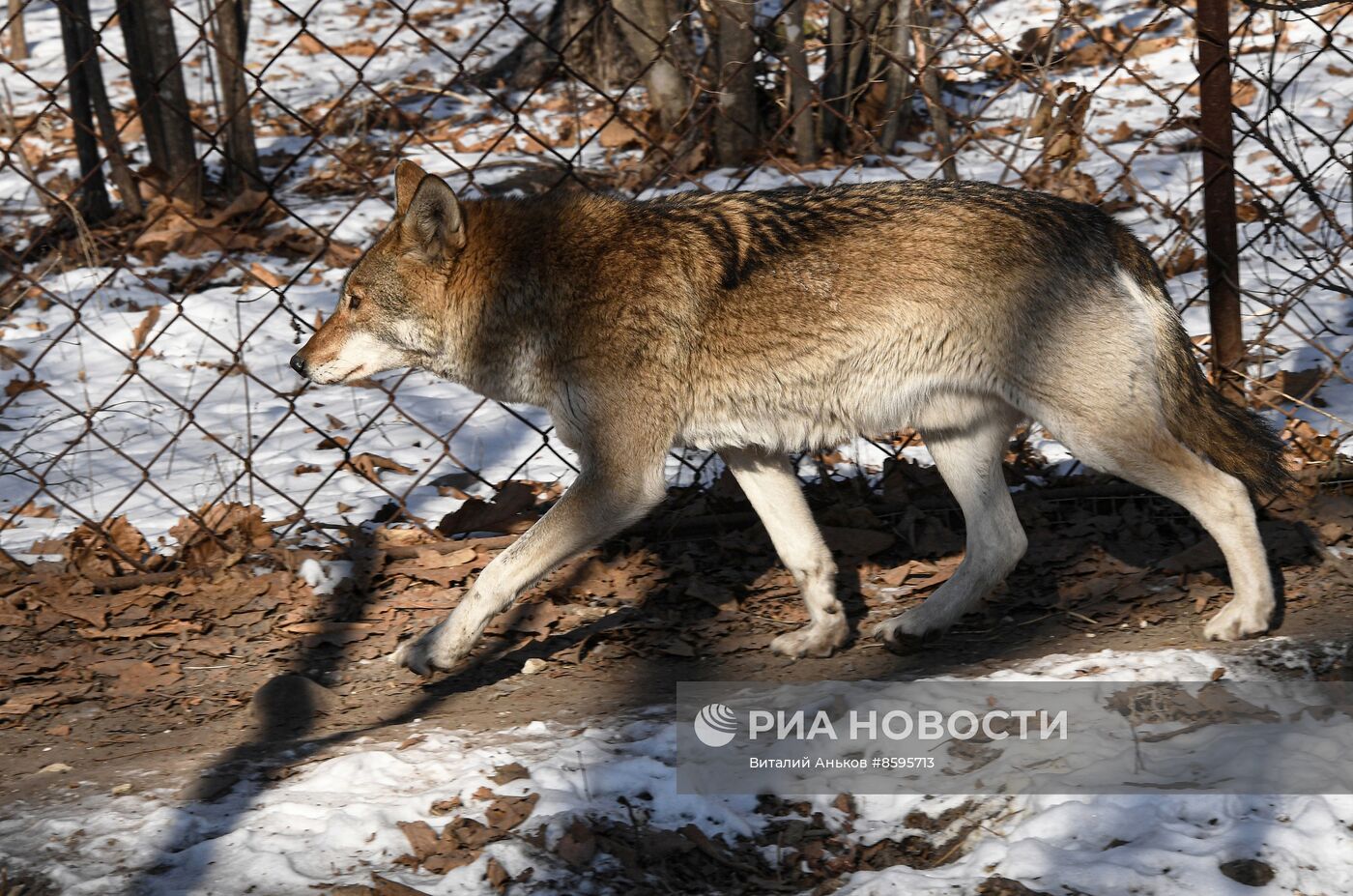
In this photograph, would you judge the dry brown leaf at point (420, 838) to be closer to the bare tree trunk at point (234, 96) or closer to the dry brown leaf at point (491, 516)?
the dry brown leaf at point (491, 516)

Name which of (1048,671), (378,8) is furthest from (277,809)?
(378,8)

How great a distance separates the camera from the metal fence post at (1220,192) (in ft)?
14.1

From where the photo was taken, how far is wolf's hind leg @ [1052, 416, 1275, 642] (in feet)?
12.0

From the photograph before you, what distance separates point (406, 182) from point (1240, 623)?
3010 mm

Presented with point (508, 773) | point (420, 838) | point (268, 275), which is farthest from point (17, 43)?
point (420, 838)

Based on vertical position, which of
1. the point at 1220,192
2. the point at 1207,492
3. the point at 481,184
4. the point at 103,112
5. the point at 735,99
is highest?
the point at 103,112

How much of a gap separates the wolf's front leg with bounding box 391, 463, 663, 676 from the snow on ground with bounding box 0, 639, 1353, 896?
1.51ft

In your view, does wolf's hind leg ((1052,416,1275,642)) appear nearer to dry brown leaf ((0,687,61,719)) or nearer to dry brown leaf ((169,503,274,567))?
dry brown leaf ((169,503,274,567))

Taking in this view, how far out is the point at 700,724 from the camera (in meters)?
3.40

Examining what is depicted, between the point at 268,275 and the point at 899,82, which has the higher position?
the point at 899,82

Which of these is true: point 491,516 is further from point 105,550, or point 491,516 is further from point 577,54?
point 577,54

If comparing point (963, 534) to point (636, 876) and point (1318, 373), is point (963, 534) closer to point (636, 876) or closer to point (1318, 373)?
point (1318, 373)

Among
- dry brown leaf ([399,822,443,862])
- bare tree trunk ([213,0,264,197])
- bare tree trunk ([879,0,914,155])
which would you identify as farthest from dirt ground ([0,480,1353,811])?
bare tree trunk ([213,0,264,197])

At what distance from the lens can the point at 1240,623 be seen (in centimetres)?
375
